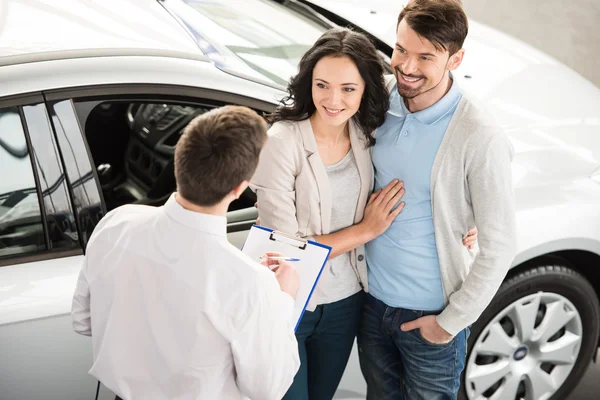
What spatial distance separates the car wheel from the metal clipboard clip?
3.43 ft

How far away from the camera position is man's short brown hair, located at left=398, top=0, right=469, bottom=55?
5.95ft

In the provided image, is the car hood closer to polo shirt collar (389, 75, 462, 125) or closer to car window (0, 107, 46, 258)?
polo shirt collar (389, 75, 462, 125)

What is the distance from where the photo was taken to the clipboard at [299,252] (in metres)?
1.77

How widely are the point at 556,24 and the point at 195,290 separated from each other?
202 inches

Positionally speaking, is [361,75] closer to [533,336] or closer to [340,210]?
[340,210]

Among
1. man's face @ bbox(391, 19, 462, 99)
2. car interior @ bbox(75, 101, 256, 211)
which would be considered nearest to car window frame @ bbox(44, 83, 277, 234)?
Answer: man's face @ bbox(391, 19, 462, 99)

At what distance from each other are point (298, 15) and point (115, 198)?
1144mm

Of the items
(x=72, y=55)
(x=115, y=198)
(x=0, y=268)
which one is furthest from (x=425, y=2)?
(x=115, y=198)

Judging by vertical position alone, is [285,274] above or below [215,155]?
below

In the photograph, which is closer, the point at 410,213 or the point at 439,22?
the point at 439,22

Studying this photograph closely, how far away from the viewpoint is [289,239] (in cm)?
182

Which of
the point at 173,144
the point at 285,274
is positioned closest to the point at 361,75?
the point at 285,274

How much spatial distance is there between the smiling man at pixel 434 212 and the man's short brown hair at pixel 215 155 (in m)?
0.62

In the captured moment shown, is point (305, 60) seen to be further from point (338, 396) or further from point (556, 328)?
point (556, 328)
